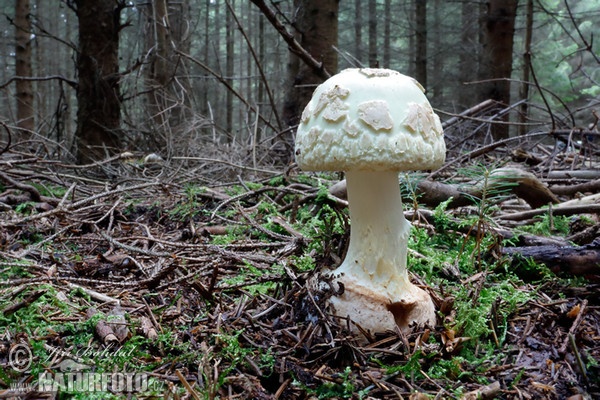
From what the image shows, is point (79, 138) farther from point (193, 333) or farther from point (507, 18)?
point (507, 18)

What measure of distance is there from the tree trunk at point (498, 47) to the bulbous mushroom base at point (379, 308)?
5797 millimetres

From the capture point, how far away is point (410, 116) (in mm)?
1513

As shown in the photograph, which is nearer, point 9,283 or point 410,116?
point 410,116

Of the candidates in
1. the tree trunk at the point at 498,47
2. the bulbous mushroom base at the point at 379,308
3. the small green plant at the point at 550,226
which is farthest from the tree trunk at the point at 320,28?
the bulbous mushroom base at the point at 379,308

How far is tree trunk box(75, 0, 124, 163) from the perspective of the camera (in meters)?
5.59

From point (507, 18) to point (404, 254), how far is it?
664 centimetres

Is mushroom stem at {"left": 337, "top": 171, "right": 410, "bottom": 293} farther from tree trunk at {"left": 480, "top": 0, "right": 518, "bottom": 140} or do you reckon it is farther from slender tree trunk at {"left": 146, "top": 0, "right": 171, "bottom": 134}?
tree trunk at {"left": 480, "top": 0, "right": 518, "bottom": 140}

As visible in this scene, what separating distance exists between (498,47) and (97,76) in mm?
6056

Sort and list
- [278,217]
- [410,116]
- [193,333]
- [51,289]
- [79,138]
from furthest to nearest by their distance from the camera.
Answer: [79,138] → [278,217] → [51,289] → [193,333] → [410,116]

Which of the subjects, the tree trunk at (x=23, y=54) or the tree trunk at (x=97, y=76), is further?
the tree trunk at (x=23, y=54)

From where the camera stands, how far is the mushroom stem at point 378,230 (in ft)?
5.69

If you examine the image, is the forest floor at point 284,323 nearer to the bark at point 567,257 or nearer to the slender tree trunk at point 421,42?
the bark at point 567,257

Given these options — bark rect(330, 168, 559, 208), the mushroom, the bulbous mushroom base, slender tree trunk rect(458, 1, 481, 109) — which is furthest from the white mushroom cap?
slender tree trunk rect(458, 1, 481, 109)

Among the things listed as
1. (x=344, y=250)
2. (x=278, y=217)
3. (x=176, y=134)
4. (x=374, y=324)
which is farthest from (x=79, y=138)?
(x=374, y=324)
